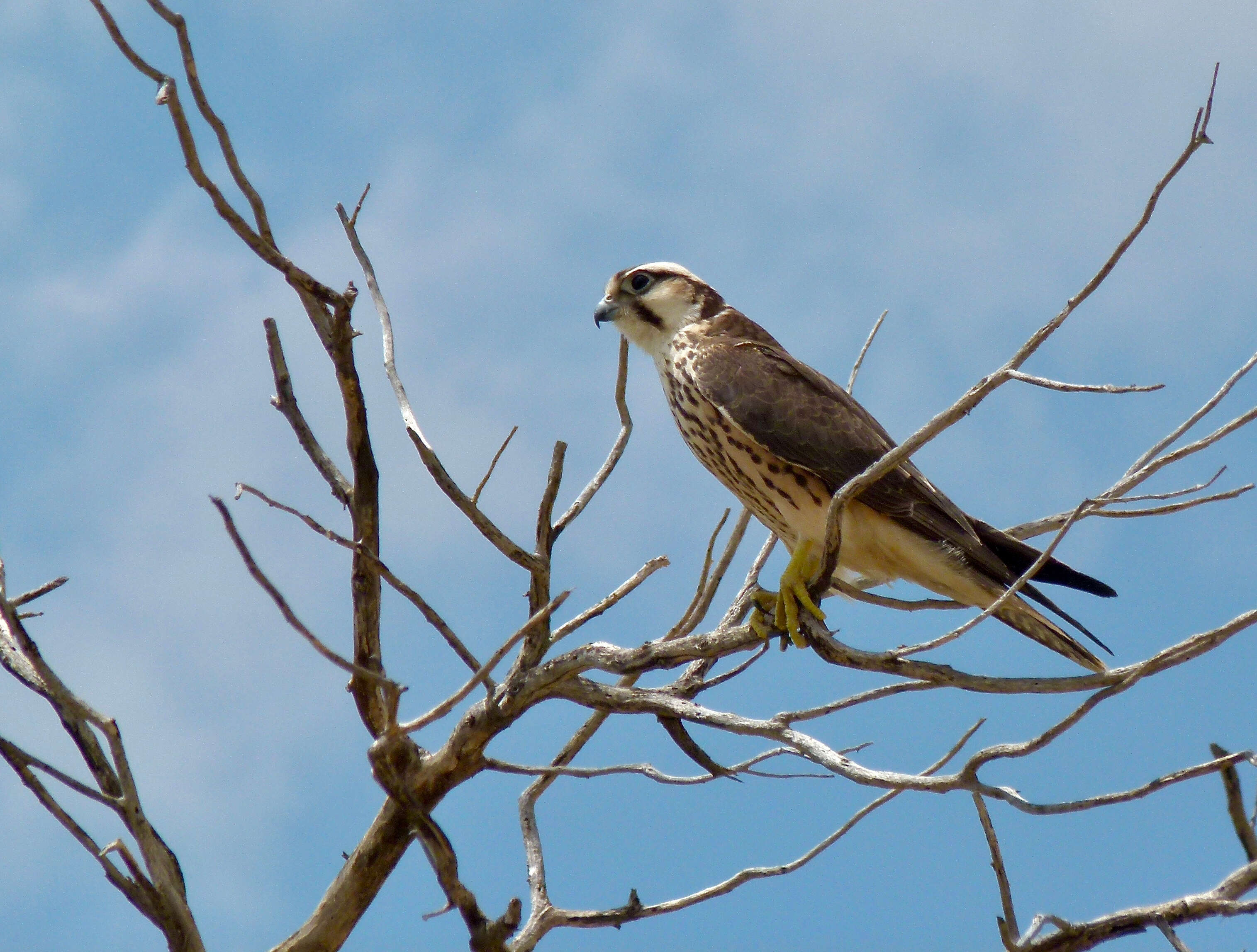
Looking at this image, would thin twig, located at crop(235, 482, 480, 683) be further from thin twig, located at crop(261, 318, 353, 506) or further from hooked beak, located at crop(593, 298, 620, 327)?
hooked beak, located at crop(593, 298, 620, 327)

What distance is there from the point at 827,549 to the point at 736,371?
3.75ft

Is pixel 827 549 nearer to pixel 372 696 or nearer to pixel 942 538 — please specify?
pixel 942 538

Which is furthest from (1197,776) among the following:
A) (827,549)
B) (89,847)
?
(89,847)

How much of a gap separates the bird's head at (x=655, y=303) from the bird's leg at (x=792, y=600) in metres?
1.18

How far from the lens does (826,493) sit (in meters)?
3.38

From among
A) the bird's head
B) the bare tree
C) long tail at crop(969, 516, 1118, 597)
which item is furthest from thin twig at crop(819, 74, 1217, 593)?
the bird's head

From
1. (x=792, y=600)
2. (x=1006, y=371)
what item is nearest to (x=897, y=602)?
(x=792, y=600)

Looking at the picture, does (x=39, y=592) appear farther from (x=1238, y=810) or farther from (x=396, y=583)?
(x=1238, y=810)

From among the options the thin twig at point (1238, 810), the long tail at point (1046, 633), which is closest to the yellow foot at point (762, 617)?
the long tail at point (1046, 633)

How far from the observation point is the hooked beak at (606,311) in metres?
4.24

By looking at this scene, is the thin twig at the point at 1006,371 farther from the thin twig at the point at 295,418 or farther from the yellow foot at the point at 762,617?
the thin twig at the point at 295,418

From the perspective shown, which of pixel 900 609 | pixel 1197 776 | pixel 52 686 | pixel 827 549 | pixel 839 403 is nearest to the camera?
pixel 1197 776

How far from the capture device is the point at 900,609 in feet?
10.7

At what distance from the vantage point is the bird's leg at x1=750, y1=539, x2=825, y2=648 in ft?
9.87
